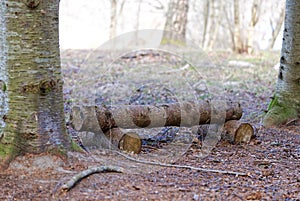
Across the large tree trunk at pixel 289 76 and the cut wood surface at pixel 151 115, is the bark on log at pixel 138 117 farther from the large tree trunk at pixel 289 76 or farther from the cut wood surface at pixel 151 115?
the large tree trunk at pixel 289 76

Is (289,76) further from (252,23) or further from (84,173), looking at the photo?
(252,23)

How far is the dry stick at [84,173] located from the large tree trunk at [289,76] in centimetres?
272

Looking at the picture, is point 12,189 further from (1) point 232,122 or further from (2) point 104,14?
(2) point 104,14

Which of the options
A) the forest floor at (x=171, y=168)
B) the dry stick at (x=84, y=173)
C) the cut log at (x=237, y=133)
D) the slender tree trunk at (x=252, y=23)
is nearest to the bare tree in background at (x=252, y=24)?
the slender tree trunk at (x=252, y=23)

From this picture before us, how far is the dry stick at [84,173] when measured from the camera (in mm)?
2580

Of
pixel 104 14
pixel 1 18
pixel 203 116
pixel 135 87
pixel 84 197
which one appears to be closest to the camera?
pixel 84 197

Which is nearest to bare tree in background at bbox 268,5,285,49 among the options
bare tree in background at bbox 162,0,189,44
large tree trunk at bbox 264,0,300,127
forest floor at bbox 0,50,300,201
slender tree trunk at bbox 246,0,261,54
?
slender tree trunk at bbox 246,0,261,54

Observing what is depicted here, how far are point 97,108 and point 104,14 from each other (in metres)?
20.5

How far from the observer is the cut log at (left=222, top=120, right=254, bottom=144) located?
4.22 meters

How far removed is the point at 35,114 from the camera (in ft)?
9.84

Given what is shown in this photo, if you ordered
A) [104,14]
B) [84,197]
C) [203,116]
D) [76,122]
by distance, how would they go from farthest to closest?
[104,14] < [203,116] < [76,122] < [84,197]

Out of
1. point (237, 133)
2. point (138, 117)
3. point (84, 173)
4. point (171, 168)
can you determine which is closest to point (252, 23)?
point (237, 133)

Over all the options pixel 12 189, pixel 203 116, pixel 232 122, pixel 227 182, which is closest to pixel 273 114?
pixel 232 122

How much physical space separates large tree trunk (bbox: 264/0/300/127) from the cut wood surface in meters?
0.94
